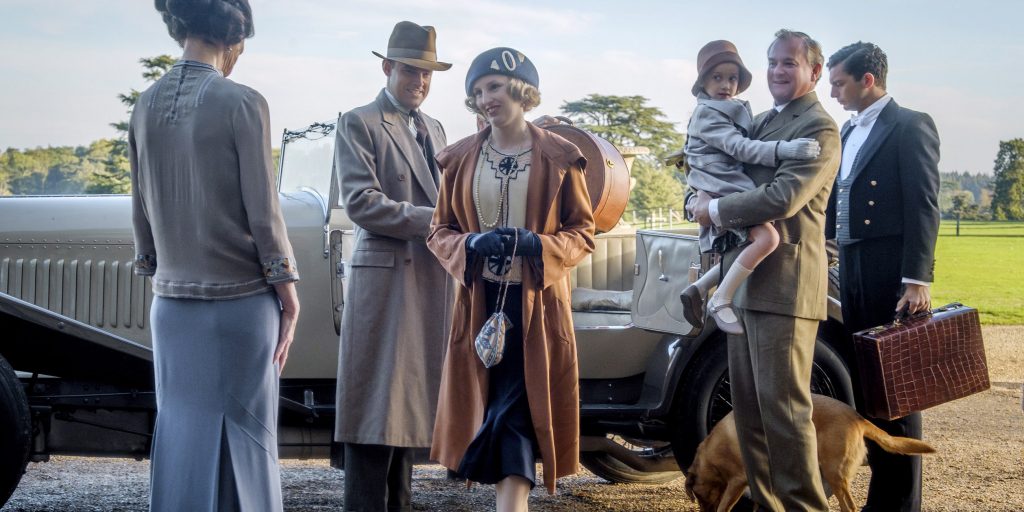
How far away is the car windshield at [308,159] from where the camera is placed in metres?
5.49

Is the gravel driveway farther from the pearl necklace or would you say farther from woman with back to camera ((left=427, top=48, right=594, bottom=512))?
the pearl necklace

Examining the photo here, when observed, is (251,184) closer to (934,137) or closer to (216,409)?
(216,409)

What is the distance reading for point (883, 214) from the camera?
411 centimetres

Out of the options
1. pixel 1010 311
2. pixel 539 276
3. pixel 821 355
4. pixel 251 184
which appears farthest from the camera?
pixel 1010 311

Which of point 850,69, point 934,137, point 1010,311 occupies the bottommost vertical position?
point 1010,311

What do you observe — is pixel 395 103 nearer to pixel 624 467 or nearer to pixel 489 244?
pixel 489 244

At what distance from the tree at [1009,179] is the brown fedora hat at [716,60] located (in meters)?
10.2

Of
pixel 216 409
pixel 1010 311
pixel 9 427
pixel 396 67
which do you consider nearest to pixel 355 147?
pixel 396 67

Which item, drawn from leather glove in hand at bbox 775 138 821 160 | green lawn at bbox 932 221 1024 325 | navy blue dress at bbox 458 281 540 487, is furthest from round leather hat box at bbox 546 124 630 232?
green lawn at bbox 932 221 1024 325

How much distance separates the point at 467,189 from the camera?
342cm

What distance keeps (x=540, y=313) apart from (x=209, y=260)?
1036 mm

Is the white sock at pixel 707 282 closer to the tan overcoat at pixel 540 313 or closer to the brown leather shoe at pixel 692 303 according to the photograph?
the brown leather shoe at pixel 692 303

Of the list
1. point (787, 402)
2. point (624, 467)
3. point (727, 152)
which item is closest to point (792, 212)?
point (727, 152)

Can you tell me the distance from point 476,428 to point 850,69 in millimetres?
2113
